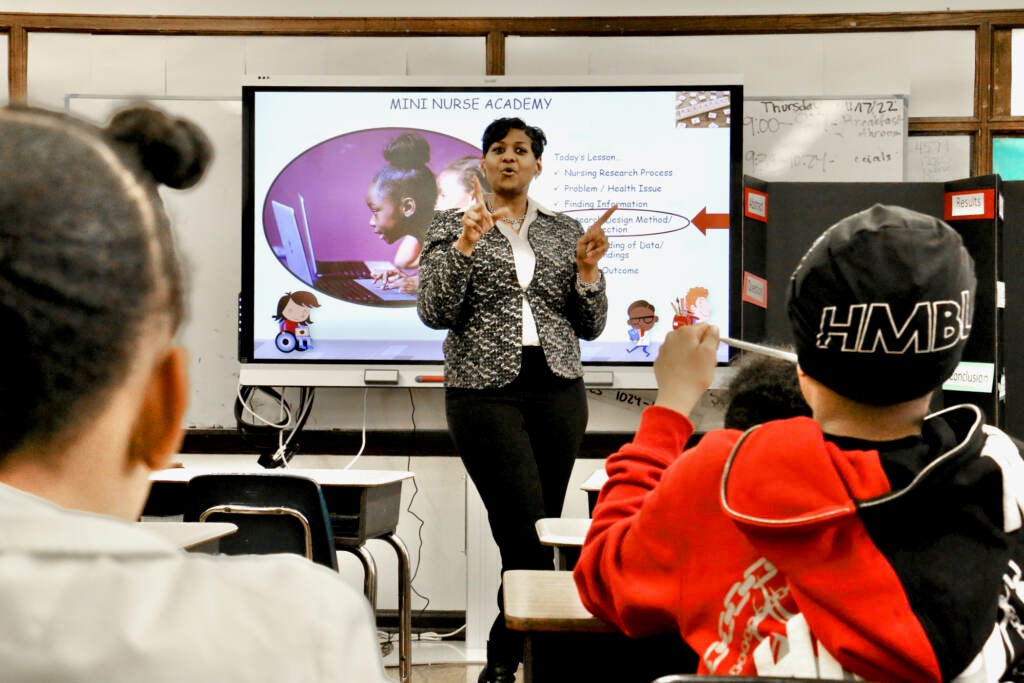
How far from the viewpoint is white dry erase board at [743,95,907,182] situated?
13.3 ft

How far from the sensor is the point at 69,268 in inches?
13.7

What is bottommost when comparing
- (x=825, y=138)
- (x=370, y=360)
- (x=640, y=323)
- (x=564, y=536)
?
(x=564, y=536)

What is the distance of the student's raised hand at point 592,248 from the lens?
2.58m

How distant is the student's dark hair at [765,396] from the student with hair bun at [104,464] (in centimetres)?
106

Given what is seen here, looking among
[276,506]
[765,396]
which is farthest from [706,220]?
[765,396]

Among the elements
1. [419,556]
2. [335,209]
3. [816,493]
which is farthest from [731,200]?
[816,493]

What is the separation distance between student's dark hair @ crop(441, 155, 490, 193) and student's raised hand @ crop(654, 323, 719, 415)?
9.33 ft

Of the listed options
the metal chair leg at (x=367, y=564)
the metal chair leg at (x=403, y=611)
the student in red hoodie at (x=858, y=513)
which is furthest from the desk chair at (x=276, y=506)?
the student in red hoodie at (x=858, y=513)

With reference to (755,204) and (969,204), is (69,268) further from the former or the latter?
(969,204)

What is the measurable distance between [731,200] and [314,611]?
3.71m

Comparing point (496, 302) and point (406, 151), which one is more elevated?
point (406, 151)

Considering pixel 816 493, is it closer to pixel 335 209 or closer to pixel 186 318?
pixel 186 318

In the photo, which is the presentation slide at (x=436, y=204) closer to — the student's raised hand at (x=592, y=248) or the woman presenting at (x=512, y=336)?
the woman presenting at (x=512, y=336)

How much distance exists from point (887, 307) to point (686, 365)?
0.27m
